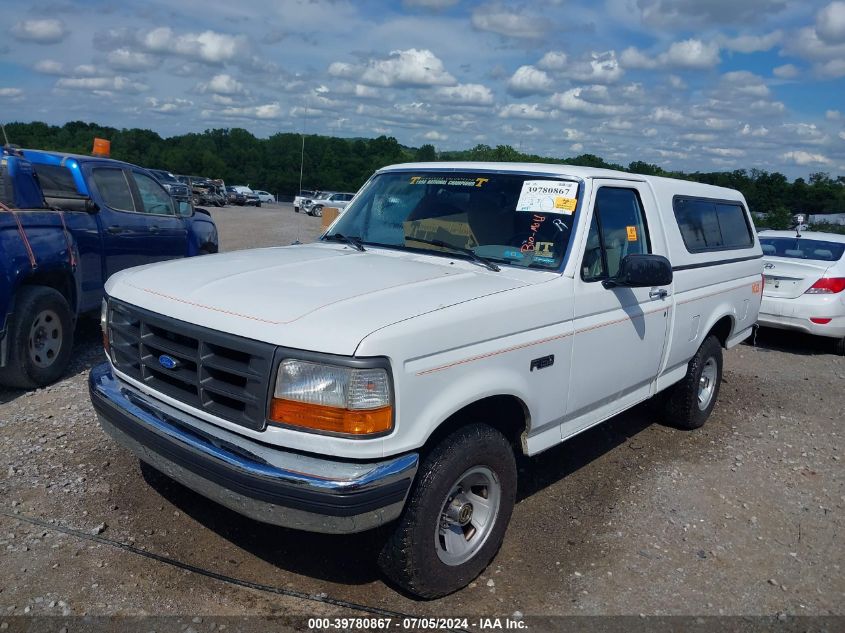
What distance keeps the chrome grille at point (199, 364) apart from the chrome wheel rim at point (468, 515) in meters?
1.02

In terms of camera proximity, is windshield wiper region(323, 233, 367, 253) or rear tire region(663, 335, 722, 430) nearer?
windshield wiper region(323, 233, 367, 253)

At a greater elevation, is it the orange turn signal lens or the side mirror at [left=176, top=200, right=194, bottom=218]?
the side mirror at [left=176, top=200, right=194, bottom=218]

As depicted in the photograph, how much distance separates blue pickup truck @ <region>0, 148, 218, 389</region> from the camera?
545 centimetres

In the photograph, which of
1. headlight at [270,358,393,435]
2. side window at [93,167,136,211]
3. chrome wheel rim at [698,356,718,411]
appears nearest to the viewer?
headlight at [270,358,393,435]

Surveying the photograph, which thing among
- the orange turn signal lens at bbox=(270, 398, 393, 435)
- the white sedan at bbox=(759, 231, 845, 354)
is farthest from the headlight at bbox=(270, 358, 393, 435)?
the white sedan at bbox=(759, 231, 845, 354)

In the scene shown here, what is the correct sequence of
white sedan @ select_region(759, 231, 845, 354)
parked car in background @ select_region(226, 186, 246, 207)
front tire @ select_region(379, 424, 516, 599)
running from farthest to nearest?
1. parked car in background @ select_region(226, 186, 246, 207)
2. white sedan @ select_region(759, 231, 845, 354)
3. front tire @ select_region(379, 424, 516, 599)

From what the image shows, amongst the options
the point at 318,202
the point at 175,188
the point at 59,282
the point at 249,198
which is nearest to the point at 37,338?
the point at 59,282

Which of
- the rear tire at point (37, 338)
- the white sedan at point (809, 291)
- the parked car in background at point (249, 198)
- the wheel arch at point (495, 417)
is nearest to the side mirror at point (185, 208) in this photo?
the rear tire at point (37, 338)

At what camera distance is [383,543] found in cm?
312

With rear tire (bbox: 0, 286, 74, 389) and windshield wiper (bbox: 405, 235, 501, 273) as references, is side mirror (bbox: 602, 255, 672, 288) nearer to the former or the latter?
windshield wiper (bbox: 405, 235, 501, 273)

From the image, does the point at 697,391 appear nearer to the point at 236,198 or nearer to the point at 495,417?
the point at 495,417

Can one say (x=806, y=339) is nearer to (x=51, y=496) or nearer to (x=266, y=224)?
(x=51, y=496)

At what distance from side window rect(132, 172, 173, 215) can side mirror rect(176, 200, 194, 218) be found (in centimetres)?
21

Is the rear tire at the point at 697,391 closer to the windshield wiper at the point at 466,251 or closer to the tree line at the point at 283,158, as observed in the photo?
the windshield wiper at the point at 466,251
